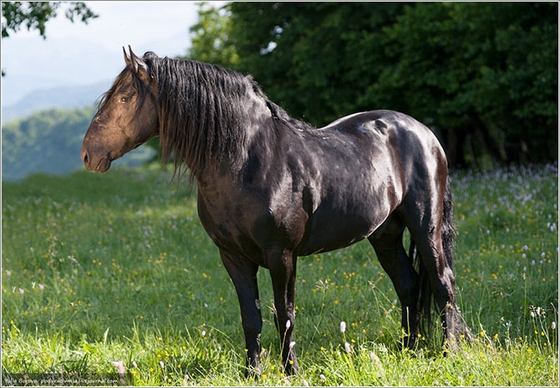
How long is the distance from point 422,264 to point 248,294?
5.59 feet

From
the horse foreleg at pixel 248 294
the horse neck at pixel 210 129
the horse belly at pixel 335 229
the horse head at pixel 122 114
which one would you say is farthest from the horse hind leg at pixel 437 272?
the horse head at pixel 122 114

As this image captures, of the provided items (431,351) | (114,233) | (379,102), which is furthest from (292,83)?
(431,351)

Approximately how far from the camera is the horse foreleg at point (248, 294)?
4.50 meters

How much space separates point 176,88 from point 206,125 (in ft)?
1.02

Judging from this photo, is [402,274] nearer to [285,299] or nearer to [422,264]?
[422,264]

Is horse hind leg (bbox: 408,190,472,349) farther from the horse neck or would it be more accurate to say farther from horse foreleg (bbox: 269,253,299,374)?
the horse neck

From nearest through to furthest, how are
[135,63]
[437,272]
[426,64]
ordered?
[135,63], [437,272], [426,64]

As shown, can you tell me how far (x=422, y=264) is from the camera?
5.41 meters

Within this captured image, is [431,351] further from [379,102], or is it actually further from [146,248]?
[379,102]

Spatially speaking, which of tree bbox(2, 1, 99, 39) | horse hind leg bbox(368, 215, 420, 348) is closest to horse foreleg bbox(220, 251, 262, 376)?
horse hind leg bbox(368, 215, 420, 348)

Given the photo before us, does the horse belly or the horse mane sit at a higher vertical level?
the horse mane

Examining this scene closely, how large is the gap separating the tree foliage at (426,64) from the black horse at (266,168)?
30.9 feet

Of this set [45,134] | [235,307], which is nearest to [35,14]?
[235,307]

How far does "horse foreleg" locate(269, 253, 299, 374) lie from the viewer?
14.2ft
